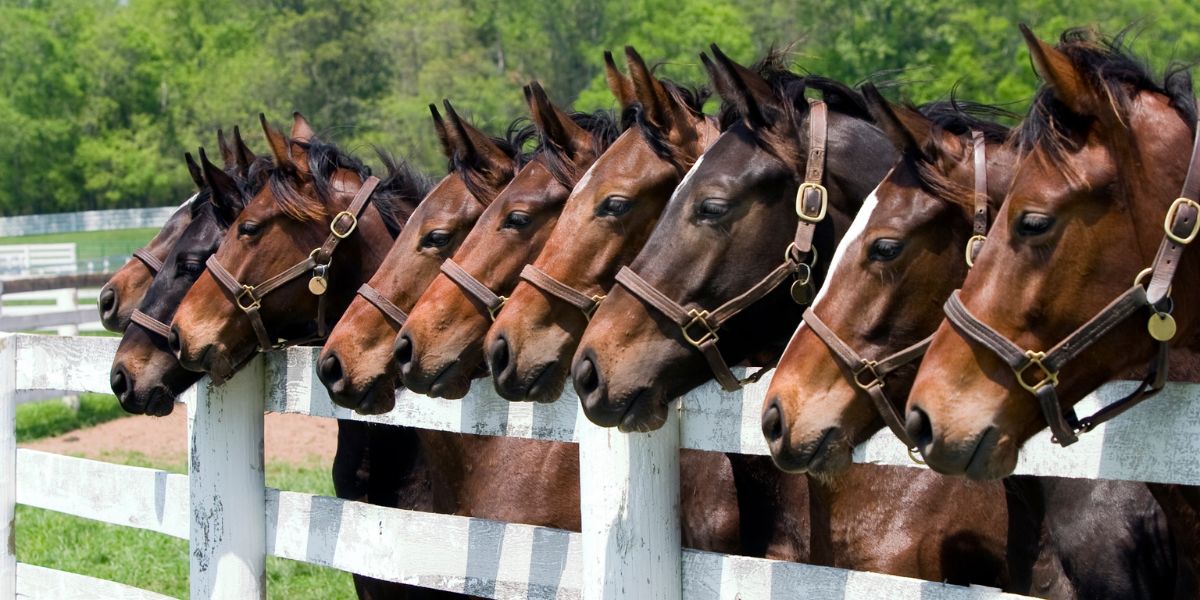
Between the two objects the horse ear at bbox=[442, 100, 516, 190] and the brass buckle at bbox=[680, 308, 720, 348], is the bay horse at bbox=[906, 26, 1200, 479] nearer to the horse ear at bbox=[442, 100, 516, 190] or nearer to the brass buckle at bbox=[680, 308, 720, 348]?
the brass buckle at bbox=[680, 308, 720, 348]

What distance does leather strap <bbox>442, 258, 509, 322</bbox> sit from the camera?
15.0 ft

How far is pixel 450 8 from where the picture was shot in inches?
2896

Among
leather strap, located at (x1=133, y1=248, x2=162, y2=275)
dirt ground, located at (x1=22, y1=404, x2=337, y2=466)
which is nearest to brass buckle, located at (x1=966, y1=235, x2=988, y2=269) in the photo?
leather strap, located at (x1=133, y1=248, x2=162, y2=275)

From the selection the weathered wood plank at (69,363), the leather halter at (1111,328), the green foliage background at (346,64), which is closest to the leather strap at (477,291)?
the weathered wood plank at (69,363)

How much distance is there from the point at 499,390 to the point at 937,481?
1472 millimetres

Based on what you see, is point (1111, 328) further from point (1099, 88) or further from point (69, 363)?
point (69, 363)

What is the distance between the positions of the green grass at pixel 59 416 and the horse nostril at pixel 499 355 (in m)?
11.0

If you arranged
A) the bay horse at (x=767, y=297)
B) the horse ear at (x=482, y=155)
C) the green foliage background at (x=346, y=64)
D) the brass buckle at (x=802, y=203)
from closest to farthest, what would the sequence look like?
the bay horse at (x=767, y=297)
the brass buckle at (x=802, y=203)
the horse ear at (x=482, y=155)
the green foliage background at (x=346, y=64)

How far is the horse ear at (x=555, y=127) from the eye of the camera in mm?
4777

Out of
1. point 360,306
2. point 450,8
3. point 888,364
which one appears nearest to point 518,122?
point 360,306

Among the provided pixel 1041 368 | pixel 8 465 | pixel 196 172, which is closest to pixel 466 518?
pixel 1041 368

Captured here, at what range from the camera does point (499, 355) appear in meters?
4.07

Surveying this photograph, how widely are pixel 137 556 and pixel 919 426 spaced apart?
7171mm

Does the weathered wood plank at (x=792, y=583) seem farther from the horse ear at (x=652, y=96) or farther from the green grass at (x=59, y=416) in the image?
the green grass at (x=59, y=416)
